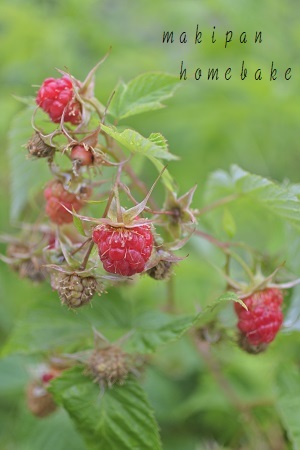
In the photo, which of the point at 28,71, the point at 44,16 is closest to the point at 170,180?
the point at 28,71

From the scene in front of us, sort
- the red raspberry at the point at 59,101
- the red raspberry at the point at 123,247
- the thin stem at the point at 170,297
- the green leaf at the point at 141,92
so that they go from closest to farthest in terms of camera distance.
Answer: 1. the red raspberry at the point at 123,247
2. the red raspberry at the point at 59,101
3. the green leaf at the point at 141,92
4. the thin stem at the point at 170,297

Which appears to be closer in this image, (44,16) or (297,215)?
(297,215)

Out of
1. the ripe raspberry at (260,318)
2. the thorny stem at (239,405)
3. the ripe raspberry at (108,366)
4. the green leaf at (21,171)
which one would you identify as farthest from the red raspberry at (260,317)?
the green leaf at (21,171)

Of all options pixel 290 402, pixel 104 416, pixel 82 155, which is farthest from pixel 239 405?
pixel 82 155

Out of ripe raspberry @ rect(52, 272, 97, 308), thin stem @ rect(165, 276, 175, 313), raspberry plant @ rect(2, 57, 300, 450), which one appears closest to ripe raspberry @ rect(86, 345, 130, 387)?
raspberry plant @ rect(2, 57, 300, 450)

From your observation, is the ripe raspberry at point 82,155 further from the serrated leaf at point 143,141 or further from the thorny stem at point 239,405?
the thorny stem at point 239,405

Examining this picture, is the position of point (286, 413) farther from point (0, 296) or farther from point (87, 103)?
point (0, 296)

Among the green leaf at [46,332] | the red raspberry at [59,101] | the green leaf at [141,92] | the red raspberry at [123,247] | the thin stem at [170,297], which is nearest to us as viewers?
the red raspberry at [123,247]

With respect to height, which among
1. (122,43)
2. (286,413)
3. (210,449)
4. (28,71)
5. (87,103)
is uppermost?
(122,43)
